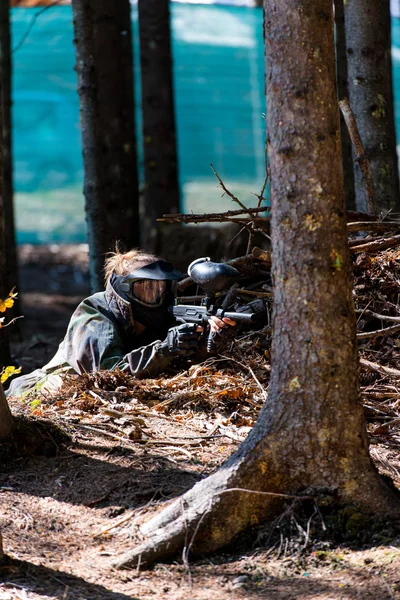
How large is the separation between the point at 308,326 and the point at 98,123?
14.3ft

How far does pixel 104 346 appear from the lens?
4707mm

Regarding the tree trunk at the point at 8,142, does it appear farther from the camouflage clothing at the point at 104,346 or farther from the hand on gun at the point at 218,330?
the hand on gun at the point at 218,330

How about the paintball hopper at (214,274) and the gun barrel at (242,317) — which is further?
the gun barrel at (242,317)

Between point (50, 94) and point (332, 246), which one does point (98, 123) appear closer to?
point (332, 246)

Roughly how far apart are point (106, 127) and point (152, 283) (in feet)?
9.92

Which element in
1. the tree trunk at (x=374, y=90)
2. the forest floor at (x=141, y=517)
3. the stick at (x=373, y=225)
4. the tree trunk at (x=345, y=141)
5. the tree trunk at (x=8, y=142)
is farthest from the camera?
the tree trunk at (x=8, y=142)

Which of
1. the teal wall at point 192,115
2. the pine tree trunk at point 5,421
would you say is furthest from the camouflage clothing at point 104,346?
the teal wall at point 192,115

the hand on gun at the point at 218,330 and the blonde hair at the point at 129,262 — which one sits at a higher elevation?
the blonde hair at the point at 129,262

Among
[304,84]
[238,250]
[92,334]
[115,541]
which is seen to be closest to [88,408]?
[92,334]

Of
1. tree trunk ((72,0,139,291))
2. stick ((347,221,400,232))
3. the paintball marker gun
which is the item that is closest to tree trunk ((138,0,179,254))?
tree trunk ((72,0,139,291))

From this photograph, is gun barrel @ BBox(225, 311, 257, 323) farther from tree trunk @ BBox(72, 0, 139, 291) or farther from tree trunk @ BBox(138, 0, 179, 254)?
tree trunk @ BBox(138, 0, 179, 254)

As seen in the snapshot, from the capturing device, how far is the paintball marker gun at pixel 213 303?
149 inches

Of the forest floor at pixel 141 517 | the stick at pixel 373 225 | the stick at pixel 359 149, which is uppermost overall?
the stick at pixel 359 149

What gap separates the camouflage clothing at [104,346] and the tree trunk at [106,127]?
1745 mm
